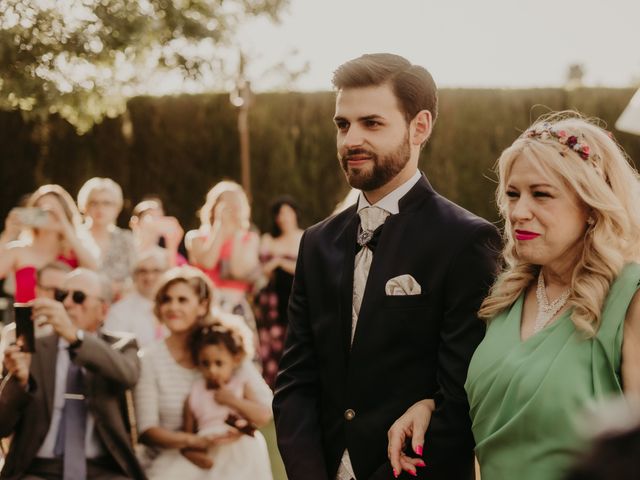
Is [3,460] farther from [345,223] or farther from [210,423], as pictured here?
[345,223]

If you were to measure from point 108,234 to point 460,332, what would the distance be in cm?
538

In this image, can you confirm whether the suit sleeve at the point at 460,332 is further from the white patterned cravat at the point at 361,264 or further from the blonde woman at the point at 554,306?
the white patterned cravat at the point at 361,264

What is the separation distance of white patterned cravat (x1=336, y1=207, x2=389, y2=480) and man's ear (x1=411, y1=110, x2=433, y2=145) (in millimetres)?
233

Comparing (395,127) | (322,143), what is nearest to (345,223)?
(395,127)

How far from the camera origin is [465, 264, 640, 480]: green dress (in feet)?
7.23

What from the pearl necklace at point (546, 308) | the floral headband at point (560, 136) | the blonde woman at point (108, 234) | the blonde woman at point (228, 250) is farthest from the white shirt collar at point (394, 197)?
the blonde woman at point (228, 250)

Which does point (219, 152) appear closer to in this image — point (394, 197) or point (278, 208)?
point (278, 208)

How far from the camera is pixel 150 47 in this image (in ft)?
15.6

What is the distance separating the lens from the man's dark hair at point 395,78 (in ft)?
8.66

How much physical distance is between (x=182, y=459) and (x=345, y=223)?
7.60ft

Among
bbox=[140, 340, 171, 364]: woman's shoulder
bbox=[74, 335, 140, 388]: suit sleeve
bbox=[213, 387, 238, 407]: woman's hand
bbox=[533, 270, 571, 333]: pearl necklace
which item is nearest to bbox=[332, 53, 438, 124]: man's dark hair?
bbox=[533, 270, 571, 333]: pearl necklace

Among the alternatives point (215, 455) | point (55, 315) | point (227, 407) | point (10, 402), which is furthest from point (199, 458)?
point (55, 315)

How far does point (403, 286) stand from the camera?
2.58m

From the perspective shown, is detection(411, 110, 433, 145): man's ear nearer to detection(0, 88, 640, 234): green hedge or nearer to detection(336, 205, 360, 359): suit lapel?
detection(336, 205, 360, 359): suit lapel
